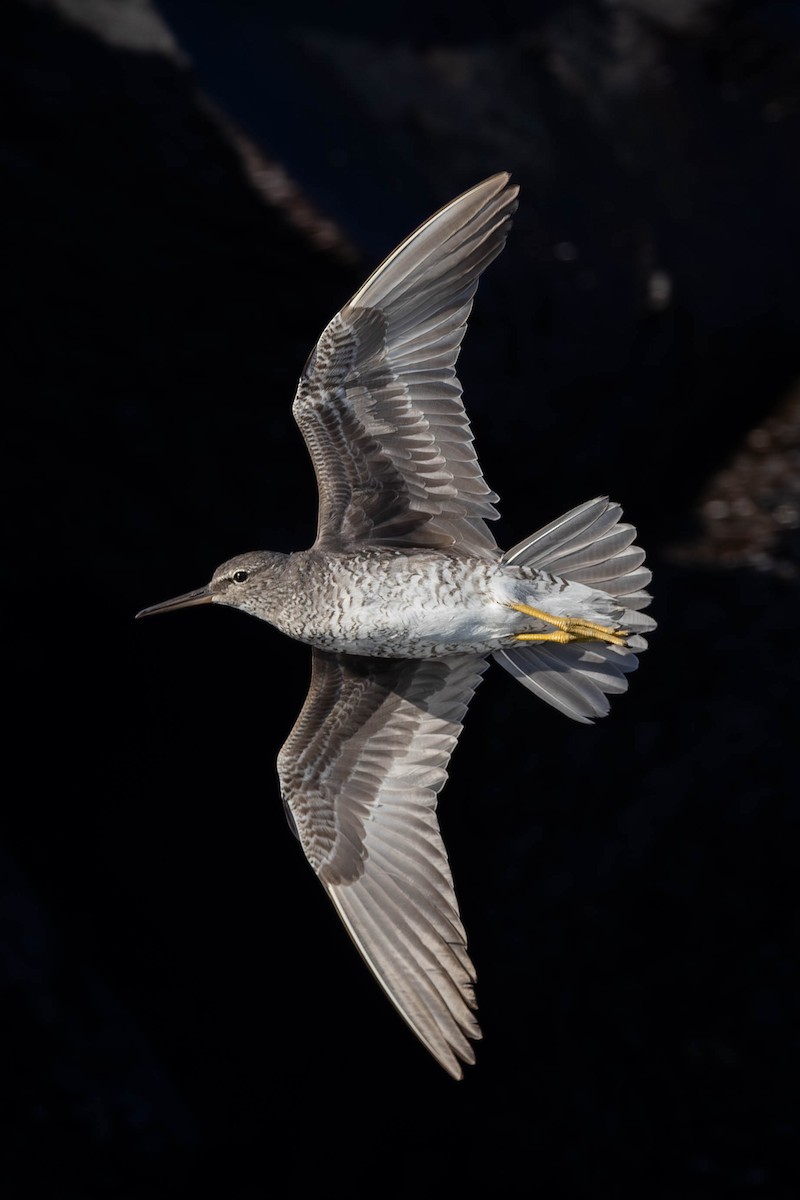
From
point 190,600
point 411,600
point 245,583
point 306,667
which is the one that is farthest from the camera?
point 306,667

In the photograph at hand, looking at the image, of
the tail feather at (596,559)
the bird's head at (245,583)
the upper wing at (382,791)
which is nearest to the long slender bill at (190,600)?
the bird's head at (245,583)

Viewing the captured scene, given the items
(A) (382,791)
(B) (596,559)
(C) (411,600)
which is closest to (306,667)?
(A) (382,791)

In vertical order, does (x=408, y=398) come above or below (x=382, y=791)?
above

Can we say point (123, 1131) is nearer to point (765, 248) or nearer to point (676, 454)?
point (676, 454)

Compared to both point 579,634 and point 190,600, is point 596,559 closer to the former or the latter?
point 579,634

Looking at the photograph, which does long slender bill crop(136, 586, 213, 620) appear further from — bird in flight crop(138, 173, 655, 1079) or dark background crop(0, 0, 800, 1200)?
dark background crop(0, 0, 800, 1200)

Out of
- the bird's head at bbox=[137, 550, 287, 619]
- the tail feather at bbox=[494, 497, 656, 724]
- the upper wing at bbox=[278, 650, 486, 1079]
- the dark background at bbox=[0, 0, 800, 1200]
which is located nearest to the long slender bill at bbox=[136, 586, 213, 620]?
the bird's head at bbox=[137, 550, 287, 619]

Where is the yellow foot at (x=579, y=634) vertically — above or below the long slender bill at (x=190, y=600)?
below

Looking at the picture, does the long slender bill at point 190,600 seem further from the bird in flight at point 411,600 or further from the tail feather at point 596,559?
the tail feather at point 596,559
